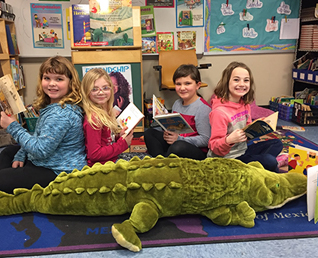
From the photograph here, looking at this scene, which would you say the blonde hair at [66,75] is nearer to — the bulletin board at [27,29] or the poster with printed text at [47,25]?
the bulletin board at [27,29]

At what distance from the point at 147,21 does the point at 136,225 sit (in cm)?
278

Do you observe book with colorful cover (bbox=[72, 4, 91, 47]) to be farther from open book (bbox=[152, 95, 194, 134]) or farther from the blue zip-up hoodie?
the blue zip-up hoodie

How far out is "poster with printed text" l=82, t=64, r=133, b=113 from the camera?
296cm

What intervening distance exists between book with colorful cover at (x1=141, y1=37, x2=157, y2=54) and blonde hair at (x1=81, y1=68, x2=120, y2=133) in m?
2.04

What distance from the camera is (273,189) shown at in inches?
52.9

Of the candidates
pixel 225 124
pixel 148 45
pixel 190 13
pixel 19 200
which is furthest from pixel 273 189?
pixel 190 13

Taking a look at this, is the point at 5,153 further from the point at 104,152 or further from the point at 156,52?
the point at 156,52

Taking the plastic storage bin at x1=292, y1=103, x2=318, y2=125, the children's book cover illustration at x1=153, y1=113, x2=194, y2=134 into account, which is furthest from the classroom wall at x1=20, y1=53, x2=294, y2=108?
the children's book cover illustration at x1=153, y1=113, x2=194, y2=134

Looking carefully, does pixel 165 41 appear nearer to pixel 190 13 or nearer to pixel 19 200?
pixel 190 13

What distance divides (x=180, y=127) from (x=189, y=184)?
483 mm

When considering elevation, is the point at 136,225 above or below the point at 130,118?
below

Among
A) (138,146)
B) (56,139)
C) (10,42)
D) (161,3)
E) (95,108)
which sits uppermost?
(161,3)

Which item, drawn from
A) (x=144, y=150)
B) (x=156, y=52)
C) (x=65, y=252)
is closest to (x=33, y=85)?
(x=156, y=52)

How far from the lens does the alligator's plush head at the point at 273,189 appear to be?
1.32 metres
